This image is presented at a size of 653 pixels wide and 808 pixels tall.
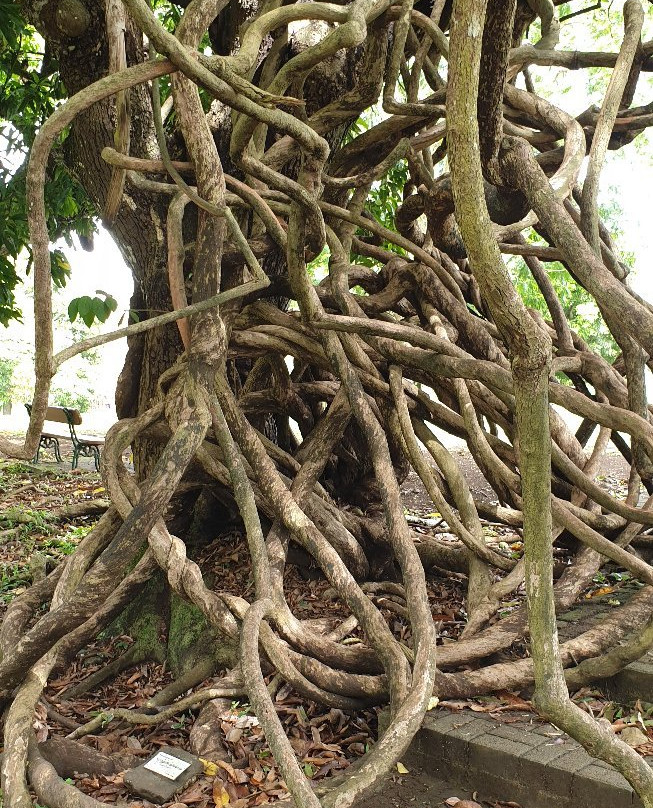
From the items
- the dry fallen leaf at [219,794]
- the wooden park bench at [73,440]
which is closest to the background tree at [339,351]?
the dry fallen leaf at [219,794]

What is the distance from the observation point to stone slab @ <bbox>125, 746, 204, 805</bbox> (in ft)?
7.60

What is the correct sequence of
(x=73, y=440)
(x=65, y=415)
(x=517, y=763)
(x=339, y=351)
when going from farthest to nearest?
1. (x=65, y=415)
2. (x=73, y=440)
3. (x=339, y=351)
4. (x=517, y=763)

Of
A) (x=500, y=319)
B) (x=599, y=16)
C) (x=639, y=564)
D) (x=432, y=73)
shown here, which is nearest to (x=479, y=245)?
(x=500, y=319)

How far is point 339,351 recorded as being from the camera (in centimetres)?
329

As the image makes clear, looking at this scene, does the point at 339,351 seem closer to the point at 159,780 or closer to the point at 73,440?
the point at 159,780

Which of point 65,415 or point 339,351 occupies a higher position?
point 339,351

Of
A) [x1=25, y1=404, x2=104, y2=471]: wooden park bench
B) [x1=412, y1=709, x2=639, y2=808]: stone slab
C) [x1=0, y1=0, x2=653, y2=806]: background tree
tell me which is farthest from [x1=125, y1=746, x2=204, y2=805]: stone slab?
[x1=25, y1=404, x2=104, y2=471]: wooden park bench

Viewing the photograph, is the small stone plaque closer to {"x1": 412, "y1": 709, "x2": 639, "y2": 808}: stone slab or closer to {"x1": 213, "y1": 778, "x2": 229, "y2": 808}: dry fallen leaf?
{"x1": 213, "y1": 778, "x2": 229, "y2": 808}: dry fallen leaf

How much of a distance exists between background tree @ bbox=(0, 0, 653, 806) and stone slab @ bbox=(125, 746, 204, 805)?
271 mm

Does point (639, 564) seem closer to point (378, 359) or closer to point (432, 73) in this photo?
point (378, 359)

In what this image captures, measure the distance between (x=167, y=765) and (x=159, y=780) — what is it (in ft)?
0.17

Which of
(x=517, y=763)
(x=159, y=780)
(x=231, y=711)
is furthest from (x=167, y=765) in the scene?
(x=517, y=763)

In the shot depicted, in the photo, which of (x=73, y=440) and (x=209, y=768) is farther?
(x=73, y=440)

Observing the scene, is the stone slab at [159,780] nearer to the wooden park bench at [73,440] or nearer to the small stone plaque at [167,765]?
the small stone plaque at [167,765]
